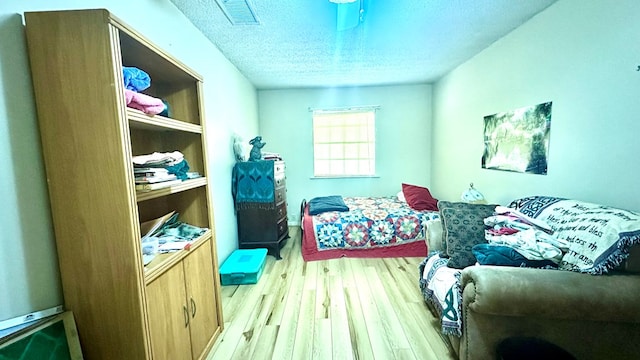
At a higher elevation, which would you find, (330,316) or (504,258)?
(504,258)

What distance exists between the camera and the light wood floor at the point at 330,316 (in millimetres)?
1800

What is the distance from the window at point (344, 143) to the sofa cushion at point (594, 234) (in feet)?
10.9

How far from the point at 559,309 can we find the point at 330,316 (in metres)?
1.47

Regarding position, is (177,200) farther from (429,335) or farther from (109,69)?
(429,335)

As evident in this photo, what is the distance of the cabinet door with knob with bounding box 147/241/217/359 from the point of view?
4.04 feet

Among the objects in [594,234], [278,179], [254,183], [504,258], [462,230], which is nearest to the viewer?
[594,234]

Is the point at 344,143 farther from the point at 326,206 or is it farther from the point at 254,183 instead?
the point at 254,183

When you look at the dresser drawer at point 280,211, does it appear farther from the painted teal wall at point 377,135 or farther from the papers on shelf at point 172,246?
the papers on shelf at point 172,246

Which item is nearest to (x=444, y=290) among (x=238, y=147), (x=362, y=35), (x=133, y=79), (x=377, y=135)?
(x=133, y=79)

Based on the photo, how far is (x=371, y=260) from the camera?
10.9ft

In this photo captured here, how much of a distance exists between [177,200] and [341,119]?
11.7ft

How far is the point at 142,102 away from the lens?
1191 millimetres

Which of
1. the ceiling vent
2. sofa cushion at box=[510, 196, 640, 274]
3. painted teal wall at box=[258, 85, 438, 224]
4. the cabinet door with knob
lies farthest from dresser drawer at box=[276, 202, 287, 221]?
sofa cushion at box=[510, 196, 640, 274]

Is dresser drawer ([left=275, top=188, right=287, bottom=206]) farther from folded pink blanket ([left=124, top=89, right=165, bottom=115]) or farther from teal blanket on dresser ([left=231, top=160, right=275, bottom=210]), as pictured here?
folded pink blanket ([left=124, top=89, right=165, bottom=115])
